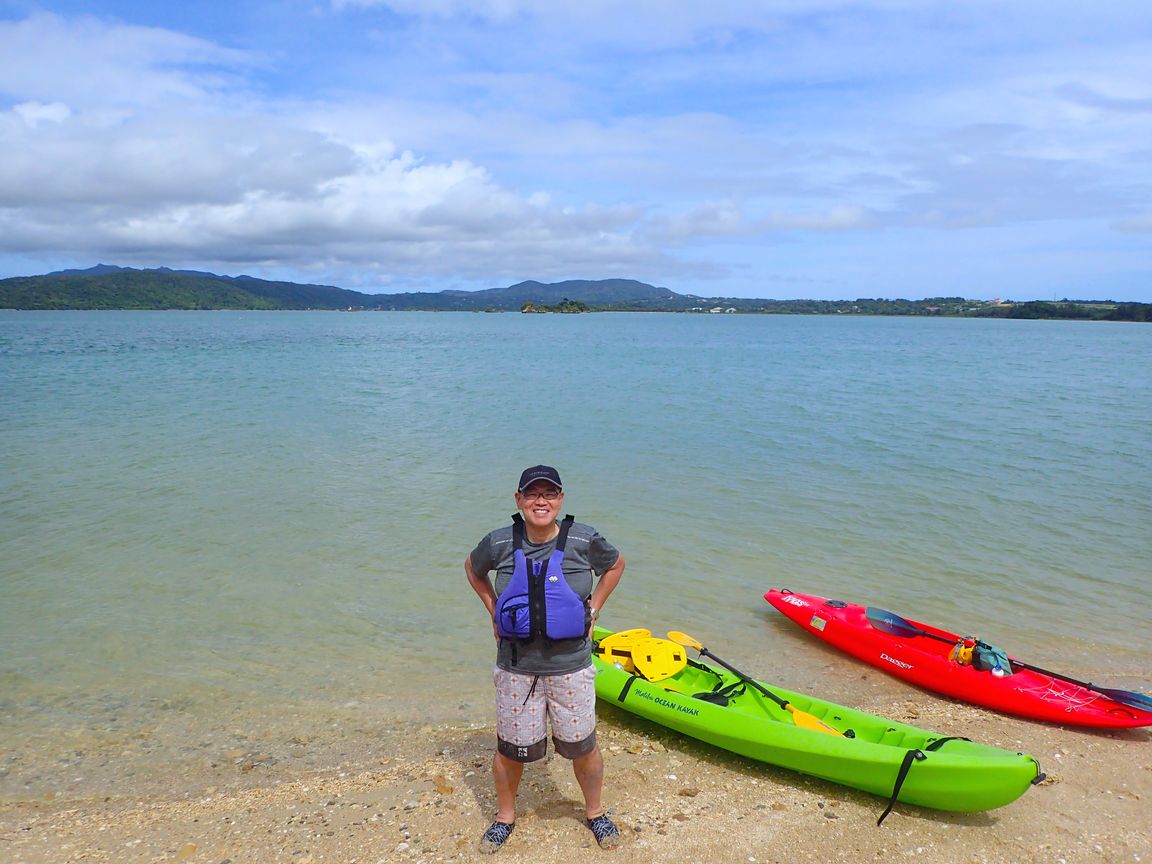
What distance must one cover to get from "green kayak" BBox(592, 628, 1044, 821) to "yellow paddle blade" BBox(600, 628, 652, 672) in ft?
Result: 0.24

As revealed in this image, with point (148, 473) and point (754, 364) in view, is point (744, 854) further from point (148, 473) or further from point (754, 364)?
point (754, 364)

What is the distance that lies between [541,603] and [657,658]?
11.7 ft

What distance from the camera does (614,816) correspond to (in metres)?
5.52

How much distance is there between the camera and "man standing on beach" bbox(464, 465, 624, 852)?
14.6 feet

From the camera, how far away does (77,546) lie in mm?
12141

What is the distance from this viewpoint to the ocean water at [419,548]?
300 inches

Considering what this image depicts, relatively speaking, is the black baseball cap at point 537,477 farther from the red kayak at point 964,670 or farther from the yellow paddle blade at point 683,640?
the red kayak at point 964,670

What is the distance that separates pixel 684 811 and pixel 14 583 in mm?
9966

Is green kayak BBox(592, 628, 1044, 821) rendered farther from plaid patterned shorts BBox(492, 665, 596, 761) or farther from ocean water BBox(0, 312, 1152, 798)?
plaid patterned shorts BBox(492, 665, 596, 761)

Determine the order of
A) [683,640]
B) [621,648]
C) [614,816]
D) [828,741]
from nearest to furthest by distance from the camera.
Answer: [614,816]
[828,741]
[621,648]
[683,640]

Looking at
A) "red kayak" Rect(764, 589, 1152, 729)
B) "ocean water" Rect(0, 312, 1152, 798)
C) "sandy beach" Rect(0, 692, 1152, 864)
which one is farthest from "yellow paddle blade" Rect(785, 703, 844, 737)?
"red kayak" Rect(764, 589, 1152, 729)

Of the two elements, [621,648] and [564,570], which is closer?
[564,570]

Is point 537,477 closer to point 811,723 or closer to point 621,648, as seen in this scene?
point 811,723

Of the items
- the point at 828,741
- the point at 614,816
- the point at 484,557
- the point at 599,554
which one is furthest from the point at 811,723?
the point at 484,557
